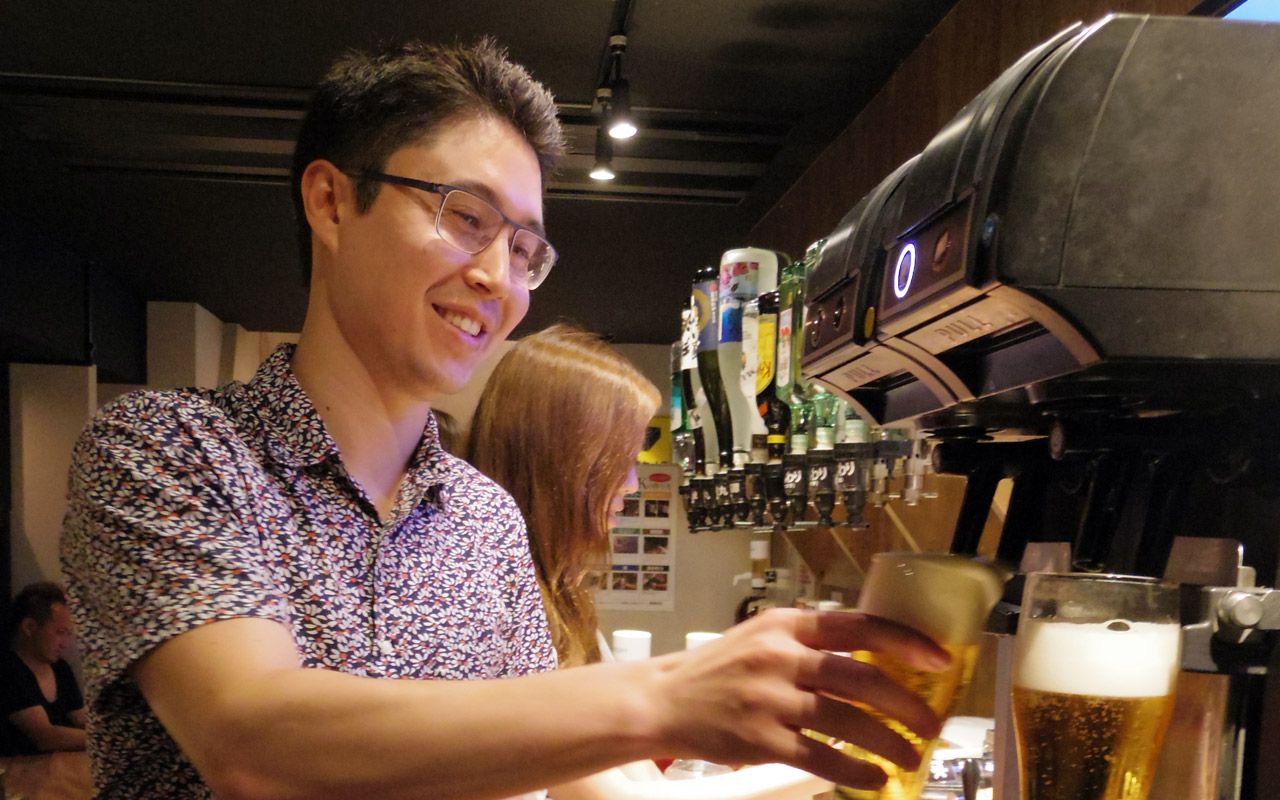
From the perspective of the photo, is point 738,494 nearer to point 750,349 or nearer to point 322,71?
point 750,349

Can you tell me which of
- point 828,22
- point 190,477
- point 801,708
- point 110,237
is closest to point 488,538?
point 190,477

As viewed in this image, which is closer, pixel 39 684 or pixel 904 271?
pixel 904 271

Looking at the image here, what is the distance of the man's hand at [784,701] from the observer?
655mm

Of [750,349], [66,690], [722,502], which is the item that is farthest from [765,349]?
[66,690]

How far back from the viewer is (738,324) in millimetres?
2520

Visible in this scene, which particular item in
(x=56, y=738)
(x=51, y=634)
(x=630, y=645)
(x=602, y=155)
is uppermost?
(x=602, y=155)

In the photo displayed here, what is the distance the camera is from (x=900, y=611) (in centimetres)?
77

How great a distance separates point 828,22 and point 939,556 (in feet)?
8.36

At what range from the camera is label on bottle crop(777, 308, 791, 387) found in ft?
7.39

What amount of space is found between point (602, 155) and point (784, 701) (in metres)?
3.05

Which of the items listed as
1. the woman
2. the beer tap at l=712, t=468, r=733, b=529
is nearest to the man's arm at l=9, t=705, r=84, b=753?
the beer tap at l=712, t=468, r=733, b=529

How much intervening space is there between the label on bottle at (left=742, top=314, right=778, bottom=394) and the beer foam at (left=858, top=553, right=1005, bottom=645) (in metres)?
1.55

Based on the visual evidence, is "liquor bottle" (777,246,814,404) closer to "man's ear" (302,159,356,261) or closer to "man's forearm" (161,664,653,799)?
"man's ear" (302,159,356,261)

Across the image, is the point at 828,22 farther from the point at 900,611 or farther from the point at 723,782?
the point at 900,611
